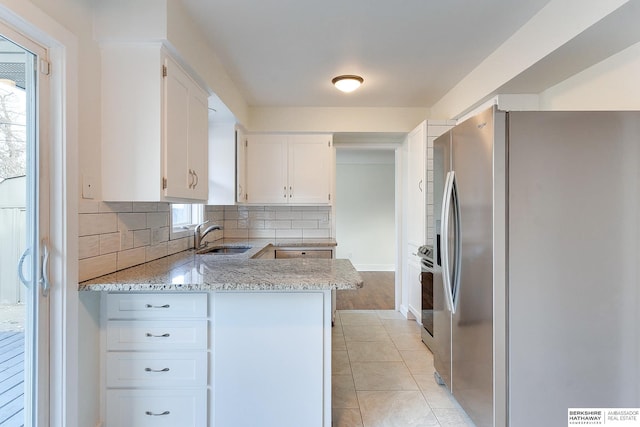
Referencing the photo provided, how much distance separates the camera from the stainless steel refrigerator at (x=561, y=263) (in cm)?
147

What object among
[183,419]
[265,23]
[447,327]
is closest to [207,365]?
[183,419]

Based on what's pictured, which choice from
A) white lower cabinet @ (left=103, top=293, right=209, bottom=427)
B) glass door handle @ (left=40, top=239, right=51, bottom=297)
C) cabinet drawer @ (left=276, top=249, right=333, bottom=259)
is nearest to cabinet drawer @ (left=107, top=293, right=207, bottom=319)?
white lower cabinet @ (left=103, top=293, right=209, bottom=427)

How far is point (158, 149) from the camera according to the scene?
5.25ft

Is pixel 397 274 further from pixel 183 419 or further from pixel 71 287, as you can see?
pixel 71 287

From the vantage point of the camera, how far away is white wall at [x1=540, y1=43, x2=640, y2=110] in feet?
5.81

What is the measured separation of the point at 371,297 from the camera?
4500mm

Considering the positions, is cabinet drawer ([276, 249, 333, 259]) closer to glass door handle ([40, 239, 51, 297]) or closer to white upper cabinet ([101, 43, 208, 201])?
white upper cabinet ([101, 43, 208, 201])

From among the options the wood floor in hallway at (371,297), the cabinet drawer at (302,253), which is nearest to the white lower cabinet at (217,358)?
the cabinet drawer at (302,253)

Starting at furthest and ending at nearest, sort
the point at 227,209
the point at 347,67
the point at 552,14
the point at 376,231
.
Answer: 1. the point at 376,231
2. the point at 227,209
3. the point at 347,67
4. the point at 552,14

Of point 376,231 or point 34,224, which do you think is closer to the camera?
point 34,224

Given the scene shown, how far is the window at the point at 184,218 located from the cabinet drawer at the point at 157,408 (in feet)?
3.52

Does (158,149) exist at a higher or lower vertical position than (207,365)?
higher

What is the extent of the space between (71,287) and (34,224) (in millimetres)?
302

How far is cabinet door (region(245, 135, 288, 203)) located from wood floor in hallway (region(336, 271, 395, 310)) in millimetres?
1638
